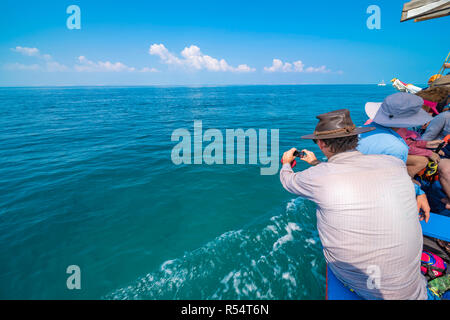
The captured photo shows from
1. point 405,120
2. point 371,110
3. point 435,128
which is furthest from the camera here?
point 435,128

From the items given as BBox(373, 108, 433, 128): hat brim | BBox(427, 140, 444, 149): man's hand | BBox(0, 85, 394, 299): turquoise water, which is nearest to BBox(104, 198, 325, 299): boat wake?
BBox(0, 85, 394, 299): turquoise water

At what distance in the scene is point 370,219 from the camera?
164 centimetres

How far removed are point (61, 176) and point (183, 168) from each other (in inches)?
201

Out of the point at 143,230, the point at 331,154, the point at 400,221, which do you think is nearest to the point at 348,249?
the point at 400,221

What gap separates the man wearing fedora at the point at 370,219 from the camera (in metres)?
1.63

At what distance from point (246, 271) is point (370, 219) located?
9.82ft

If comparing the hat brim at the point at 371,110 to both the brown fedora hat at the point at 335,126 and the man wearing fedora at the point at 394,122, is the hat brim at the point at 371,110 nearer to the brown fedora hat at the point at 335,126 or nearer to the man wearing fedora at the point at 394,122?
the man wearing fedora at the point at 394,122

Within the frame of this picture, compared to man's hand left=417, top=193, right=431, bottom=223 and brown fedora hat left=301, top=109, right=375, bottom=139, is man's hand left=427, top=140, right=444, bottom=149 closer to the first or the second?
man's hand left=417, top=193, right=431, bottom=223

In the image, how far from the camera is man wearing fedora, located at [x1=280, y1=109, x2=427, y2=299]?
1630 mm

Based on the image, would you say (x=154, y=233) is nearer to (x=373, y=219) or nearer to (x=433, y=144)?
(x=373, y=219)

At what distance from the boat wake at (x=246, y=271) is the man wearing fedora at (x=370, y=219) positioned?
6.39 ft

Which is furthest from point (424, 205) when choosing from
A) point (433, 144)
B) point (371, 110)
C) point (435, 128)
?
point (435, 128)
